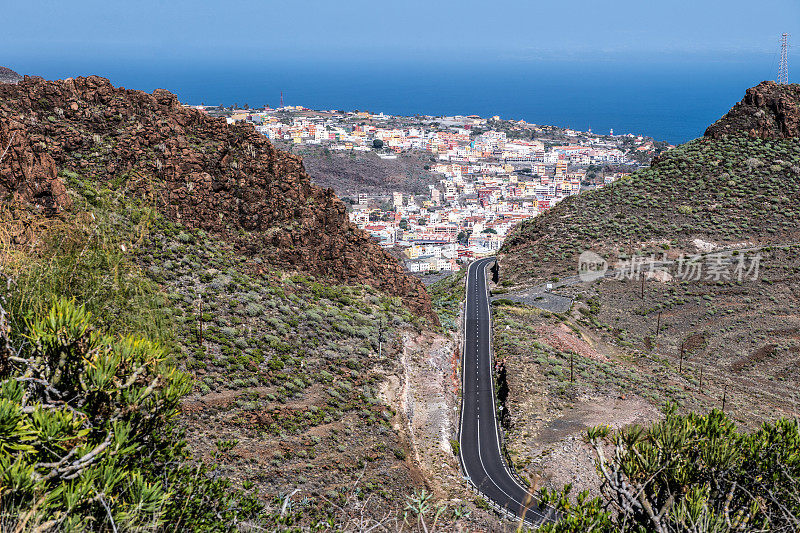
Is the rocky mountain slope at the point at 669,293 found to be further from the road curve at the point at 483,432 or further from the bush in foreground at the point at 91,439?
the bush in foreground at the point at 91,439

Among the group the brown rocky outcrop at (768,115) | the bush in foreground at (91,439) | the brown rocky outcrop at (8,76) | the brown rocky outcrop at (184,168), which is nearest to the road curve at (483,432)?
the brown rocky outcrop at (184,168)

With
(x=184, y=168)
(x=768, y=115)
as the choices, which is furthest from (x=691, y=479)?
(x=768, y=115)

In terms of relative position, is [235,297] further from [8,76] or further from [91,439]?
[8,76]

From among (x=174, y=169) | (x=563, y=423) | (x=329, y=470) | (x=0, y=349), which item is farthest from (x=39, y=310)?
(x=563, y=423)

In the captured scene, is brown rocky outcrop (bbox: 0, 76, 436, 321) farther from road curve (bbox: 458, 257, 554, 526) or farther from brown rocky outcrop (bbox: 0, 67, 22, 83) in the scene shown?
brown rocky outcrop (bbox: 0, 67, 22, 83)

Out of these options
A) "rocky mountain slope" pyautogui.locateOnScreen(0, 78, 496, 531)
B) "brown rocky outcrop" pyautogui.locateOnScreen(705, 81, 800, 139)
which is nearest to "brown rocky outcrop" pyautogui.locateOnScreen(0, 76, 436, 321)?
"rocky mountain slope" pyautogui.locateOnScreen(0, 78, 496, 531)
